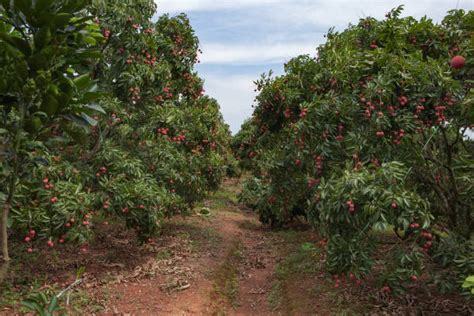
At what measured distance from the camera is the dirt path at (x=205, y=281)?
25.5 ft

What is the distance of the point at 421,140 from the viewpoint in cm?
688

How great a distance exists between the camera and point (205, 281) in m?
8.99

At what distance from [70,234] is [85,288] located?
1.42 m

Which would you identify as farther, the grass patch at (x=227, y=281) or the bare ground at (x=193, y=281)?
the grass patch at (x=227, y=281)

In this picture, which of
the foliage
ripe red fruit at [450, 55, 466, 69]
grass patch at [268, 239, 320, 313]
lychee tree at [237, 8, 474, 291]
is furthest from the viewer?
grass patch at [268, 239, 320, 313]

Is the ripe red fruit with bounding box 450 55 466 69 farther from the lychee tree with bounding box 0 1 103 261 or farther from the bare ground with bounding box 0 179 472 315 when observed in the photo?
the lychee tree with bounding box 0 1 103 261

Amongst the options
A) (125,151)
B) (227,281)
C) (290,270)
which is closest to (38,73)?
(125,151)

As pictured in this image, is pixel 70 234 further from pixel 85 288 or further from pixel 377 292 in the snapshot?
pixel 377 292

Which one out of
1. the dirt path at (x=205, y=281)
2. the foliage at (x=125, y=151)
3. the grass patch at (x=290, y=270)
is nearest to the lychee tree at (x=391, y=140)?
the grass patch at (x=290, y=270)

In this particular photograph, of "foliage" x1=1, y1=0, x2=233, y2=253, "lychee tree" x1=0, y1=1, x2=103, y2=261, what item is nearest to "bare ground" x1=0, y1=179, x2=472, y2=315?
"foliage" x1=1, y1=0, x2=233, y2=253

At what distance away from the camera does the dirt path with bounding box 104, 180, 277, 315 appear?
25.5ft

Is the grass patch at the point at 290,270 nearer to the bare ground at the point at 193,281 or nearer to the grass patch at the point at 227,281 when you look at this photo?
the bare ground at the point at 193,281

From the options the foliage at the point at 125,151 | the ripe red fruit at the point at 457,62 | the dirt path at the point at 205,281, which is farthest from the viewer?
the dirt path at the point at 205,281

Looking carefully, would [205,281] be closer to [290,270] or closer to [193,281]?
[193,281]
